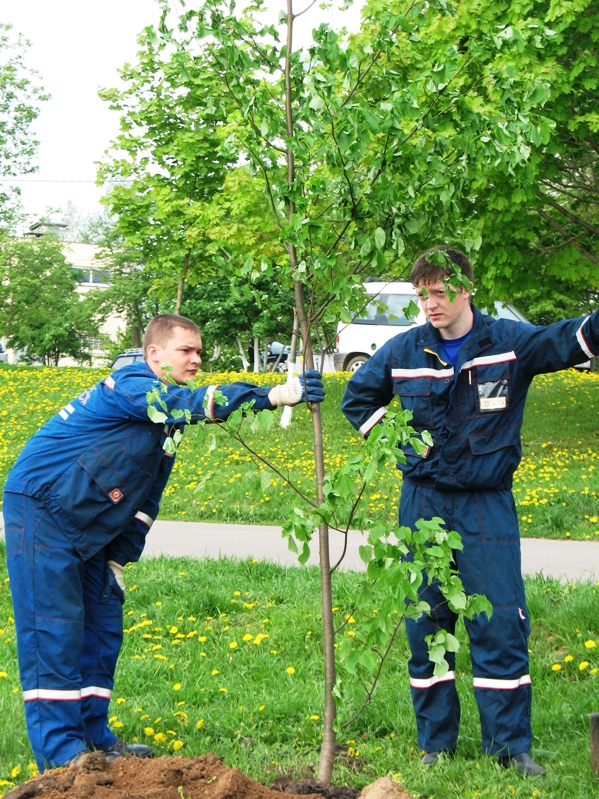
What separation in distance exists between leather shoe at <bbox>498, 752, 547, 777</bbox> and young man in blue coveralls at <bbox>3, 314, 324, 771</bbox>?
4.75 ft

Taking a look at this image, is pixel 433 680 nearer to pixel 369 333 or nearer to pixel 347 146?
Answer: pixel 347 146

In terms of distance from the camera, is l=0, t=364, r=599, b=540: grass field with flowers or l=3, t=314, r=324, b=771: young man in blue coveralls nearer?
l=3, t=314, r=324, b=771: young man in blue coveralls

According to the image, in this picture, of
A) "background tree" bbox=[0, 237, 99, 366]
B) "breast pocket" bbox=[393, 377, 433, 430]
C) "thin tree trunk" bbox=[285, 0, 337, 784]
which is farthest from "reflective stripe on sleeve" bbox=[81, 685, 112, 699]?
"background tree" bbox=[0, 237, 99, 366]

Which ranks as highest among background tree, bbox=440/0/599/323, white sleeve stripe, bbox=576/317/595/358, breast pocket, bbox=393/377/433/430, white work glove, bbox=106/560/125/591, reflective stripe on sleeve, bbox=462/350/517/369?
background tree, bbox=440/0/599/323

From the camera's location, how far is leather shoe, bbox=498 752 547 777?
3611 millimetres

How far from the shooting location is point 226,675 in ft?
16.0

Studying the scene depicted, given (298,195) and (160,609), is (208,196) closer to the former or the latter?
(160,609)

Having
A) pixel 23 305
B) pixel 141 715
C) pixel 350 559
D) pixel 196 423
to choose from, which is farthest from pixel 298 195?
pixel 23 305

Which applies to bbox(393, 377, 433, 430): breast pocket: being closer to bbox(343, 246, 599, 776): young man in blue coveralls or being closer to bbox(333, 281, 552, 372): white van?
bbox(343, 246, 599, 776): young man in blue coveralls

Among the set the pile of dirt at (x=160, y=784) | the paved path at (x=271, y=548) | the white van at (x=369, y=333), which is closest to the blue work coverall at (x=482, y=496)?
the pile of dirt at (x=160, y=784)

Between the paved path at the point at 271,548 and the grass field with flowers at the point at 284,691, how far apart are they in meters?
0.94

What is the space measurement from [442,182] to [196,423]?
114 cm

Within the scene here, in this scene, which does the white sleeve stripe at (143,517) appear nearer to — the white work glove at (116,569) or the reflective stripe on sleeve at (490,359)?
the white work glove at (116,569)

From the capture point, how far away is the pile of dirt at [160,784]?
288cm
